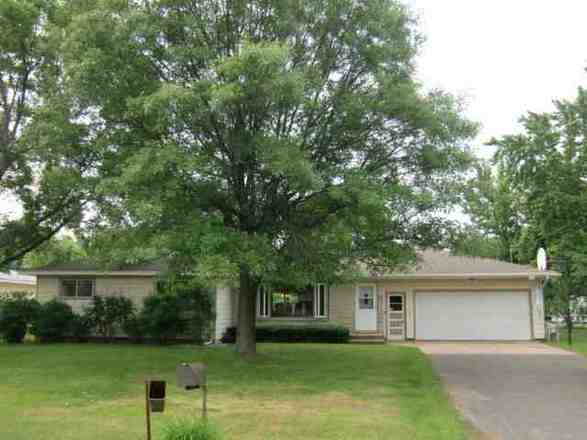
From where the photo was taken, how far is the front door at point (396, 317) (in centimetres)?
2444

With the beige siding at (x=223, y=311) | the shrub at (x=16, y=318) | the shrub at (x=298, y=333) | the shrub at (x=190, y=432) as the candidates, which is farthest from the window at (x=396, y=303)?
the shrub at (x=190, y=432)

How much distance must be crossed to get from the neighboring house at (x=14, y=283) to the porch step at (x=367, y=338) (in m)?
24.2

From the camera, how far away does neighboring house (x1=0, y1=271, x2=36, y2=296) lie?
3932 cm

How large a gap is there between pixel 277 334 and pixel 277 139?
12.3 m

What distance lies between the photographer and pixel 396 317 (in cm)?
2452

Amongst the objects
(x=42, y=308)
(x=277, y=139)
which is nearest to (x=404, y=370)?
(x=277, y=139)

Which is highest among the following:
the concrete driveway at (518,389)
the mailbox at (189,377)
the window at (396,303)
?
the window at (396,303)

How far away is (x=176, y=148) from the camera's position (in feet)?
41.7

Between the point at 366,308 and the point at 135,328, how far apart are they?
29.7 feet

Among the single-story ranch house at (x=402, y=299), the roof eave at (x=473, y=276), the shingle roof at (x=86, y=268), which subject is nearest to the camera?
the roof eave at (x=473, y=276)

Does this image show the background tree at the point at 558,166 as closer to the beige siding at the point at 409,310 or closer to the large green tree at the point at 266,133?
the large green tree at the point at 266,133

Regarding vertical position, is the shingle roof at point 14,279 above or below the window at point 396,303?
above

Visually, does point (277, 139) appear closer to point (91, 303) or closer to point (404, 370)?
point (404, 370)

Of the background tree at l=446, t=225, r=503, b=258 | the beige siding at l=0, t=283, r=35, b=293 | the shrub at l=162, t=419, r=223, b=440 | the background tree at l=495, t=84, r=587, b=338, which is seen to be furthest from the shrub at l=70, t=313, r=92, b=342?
the beige siding at l=0, t=283, r=35, b=293
